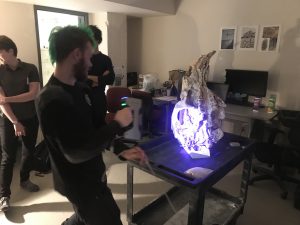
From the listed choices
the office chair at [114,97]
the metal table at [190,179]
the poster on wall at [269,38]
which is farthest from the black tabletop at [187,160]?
the poster on wall at [269,38]

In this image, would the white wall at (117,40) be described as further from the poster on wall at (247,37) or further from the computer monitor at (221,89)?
the poster on wall at (247,37)

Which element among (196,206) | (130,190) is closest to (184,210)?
(130,190)

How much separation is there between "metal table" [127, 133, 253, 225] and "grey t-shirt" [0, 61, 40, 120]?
112 cm

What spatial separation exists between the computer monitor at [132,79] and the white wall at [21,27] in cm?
161

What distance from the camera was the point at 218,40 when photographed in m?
3.48

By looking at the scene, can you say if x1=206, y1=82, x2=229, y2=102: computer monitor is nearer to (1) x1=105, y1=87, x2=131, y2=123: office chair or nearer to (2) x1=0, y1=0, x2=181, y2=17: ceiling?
(1) x1=105, y1=87, x2=131, y2=123: office chair

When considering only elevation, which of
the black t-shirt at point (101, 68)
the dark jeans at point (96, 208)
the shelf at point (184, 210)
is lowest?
the shelf at point (184, 210)

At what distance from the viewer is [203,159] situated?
1.65 meters

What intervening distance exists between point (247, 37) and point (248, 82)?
0.62 meters

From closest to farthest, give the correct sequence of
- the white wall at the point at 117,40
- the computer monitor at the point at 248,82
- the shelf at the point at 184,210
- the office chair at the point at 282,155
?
1. the shelf at the point at 184,210
2. the office chair at the point at 282,155
3. the computer monitor at the point at 248,82
4. the white wall at the point at 117,40

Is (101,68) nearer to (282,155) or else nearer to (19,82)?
(19,82)

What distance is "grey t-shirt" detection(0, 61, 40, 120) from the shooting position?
199 cm

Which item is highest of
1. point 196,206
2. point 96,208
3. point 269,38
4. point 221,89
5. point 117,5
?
point 117,5

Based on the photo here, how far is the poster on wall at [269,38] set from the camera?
3010 mm
